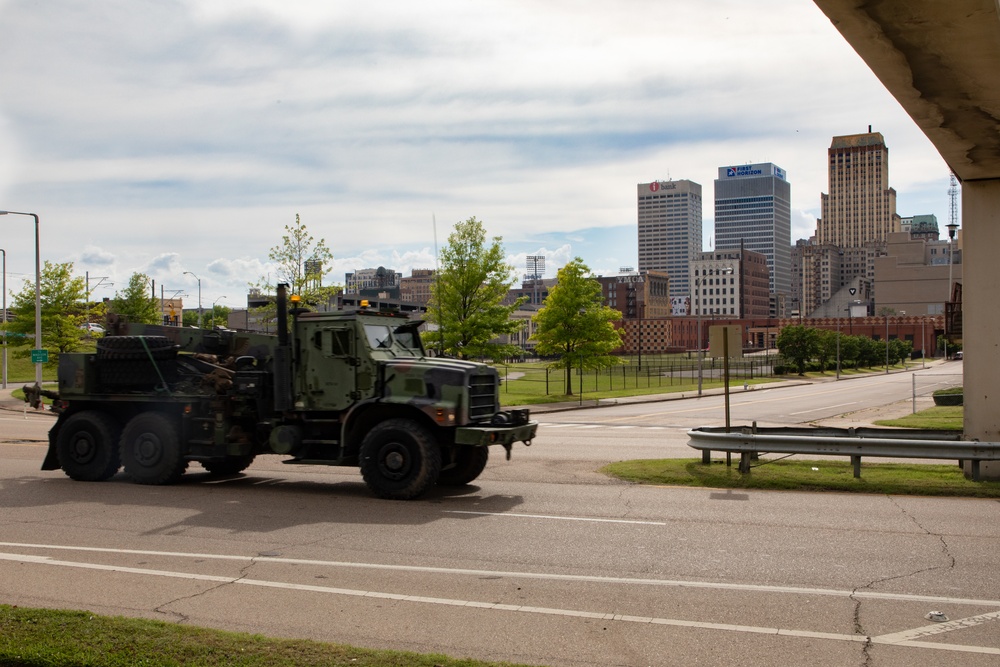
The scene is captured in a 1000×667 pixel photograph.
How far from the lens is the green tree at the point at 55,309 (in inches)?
1774

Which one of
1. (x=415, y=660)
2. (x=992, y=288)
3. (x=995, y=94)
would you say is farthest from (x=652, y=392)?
(x=415, y=660)

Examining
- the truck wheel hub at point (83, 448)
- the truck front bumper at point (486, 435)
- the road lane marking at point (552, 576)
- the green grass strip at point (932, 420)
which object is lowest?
the green grass strip at point (932, 420)

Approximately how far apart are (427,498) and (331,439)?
1.81 metres

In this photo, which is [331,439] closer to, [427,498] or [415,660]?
[427,498]

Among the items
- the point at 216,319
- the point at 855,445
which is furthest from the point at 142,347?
the point at 216,319

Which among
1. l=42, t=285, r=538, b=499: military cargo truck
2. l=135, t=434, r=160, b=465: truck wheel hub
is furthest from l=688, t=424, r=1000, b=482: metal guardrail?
l=135, t=434, r=160, b=465: truck wheel hub

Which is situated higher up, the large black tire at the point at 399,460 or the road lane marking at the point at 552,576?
the large black tire at the point at 399,460

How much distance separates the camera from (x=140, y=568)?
8.59 meters

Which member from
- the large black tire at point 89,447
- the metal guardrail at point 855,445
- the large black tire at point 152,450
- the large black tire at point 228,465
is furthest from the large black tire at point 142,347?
the metal guardrail at point 855,445

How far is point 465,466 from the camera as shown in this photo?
1361 centimetres

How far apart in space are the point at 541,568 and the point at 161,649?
3.77 metres

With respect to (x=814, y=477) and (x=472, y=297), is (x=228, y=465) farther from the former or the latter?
(x=472, y=297)

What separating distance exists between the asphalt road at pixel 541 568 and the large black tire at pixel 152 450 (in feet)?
1.21

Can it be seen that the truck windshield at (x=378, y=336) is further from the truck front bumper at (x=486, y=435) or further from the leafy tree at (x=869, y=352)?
the leafy tree at (x=869, y=352)
